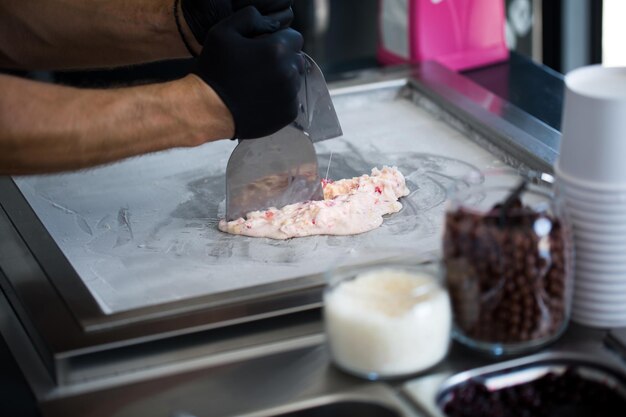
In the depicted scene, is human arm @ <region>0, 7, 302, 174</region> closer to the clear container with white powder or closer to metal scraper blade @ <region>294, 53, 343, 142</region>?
metal scraper blade @ <region>294, 53, 343, 142</region>

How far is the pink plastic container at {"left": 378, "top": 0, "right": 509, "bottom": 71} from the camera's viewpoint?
2291 millimetres

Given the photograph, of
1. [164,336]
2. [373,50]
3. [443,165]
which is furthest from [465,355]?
[373,50]

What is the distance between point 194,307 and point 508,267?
1.46 ft

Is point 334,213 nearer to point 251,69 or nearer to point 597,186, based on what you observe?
point 251,69

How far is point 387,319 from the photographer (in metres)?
1.07

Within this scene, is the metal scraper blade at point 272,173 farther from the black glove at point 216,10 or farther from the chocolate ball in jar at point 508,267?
the chocolate ball in jar at point 508,267

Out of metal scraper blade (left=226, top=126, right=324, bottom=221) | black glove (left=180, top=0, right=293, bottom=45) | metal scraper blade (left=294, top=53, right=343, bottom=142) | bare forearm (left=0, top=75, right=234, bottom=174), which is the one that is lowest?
metal scraper blade (left=226, top=126, right=324, bottom=221)

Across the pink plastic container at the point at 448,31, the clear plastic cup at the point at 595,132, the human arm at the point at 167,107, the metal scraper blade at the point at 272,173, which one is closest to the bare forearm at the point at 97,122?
the human arm at the point at 167,107

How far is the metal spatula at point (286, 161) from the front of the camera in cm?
163

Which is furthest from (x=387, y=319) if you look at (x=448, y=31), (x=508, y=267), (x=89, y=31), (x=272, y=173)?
(x=448, y=31)

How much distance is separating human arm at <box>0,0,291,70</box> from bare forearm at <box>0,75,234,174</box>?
1.48ft

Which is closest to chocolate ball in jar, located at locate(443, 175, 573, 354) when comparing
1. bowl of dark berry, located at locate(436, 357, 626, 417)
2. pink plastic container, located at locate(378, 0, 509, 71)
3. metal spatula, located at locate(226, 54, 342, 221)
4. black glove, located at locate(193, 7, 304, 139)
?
bowl of dark berry, located at locate(436, 357, 626, 417)

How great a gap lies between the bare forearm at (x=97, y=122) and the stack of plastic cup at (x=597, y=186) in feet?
1.80

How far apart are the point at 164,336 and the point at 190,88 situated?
0.41 metres
